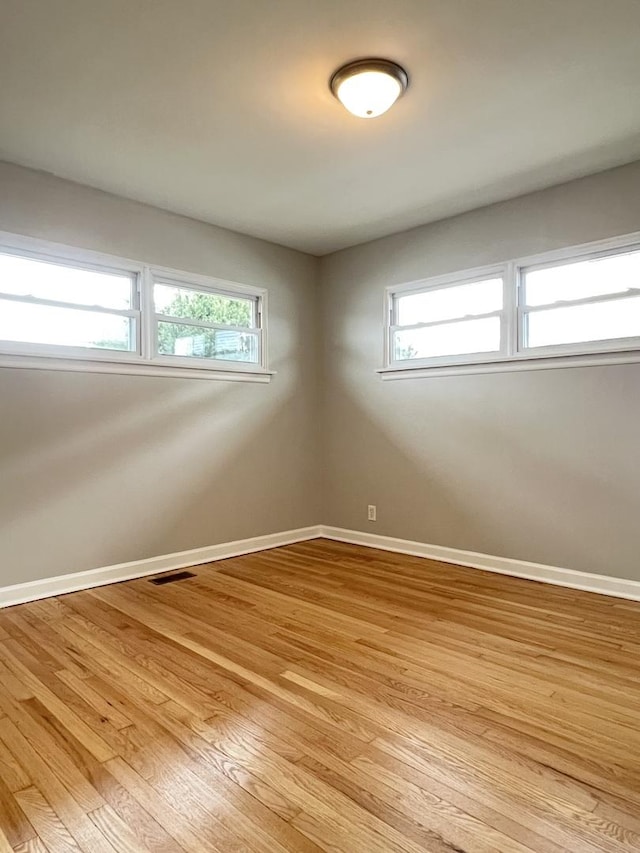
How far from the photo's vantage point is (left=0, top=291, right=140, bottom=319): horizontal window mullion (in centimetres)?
327

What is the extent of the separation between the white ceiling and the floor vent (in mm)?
2621

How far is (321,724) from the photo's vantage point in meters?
1.90

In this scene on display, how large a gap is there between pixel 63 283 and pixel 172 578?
2088 mm

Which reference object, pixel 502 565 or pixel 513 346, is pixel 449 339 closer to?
pixel 513 346

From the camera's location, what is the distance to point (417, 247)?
172 inches

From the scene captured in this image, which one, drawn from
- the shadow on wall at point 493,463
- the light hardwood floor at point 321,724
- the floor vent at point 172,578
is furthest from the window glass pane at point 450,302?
the floor vent at point 172,578

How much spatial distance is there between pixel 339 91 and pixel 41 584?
3188mm

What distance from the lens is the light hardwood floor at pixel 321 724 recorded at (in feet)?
4.64

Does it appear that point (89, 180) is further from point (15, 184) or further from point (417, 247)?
point (417, 247)

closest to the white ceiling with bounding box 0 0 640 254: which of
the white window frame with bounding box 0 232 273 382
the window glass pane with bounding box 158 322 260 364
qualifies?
the white window frame with bounding box 0 232 273 382

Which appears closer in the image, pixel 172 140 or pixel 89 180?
pixel 172 140

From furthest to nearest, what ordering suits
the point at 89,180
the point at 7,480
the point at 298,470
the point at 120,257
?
the point at 298,470 < the point at 120,257 < the point at 89,180 < the point at 7,480

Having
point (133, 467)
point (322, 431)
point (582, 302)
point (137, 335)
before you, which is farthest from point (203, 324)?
point (582, 302)

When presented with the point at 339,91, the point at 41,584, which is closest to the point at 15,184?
the point at 339,91
